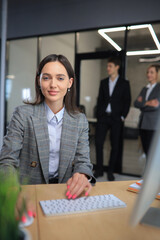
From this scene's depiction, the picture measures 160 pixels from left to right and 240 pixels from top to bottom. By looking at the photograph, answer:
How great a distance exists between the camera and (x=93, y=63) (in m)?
4.53

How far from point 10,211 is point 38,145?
0.97m

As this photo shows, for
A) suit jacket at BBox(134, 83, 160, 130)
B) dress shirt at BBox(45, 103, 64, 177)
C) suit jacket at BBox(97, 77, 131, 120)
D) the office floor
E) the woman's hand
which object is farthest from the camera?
the office floor

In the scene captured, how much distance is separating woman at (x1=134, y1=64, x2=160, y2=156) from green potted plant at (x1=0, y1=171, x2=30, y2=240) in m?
3.51

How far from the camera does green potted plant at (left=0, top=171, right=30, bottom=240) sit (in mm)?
428

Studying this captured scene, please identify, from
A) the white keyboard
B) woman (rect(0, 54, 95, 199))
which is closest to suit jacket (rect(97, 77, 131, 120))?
woman (rect(0, 54, 95, 199))

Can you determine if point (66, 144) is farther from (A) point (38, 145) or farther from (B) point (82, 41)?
(B) point (82, 41)

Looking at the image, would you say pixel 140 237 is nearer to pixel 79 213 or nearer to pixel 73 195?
pixel 79 213

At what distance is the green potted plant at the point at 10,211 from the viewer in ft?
1.41

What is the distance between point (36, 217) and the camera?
0.83 m

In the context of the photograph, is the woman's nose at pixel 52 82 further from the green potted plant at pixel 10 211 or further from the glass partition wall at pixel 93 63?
the glass partition wall at pixel 93 63

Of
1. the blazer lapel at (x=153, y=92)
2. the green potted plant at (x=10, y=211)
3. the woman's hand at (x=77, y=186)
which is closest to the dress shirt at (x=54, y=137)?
the woman's hand at (x=77, y=186)

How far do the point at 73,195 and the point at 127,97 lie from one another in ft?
10.3

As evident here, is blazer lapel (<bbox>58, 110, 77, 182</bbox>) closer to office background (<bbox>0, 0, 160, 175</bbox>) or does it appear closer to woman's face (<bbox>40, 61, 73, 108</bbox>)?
woman's face (<bbox>40, 61, 73, 108</bbox>)

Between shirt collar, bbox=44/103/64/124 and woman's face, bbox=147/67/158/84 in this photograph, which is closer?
shirt collar, bbox=44/103/64/124
